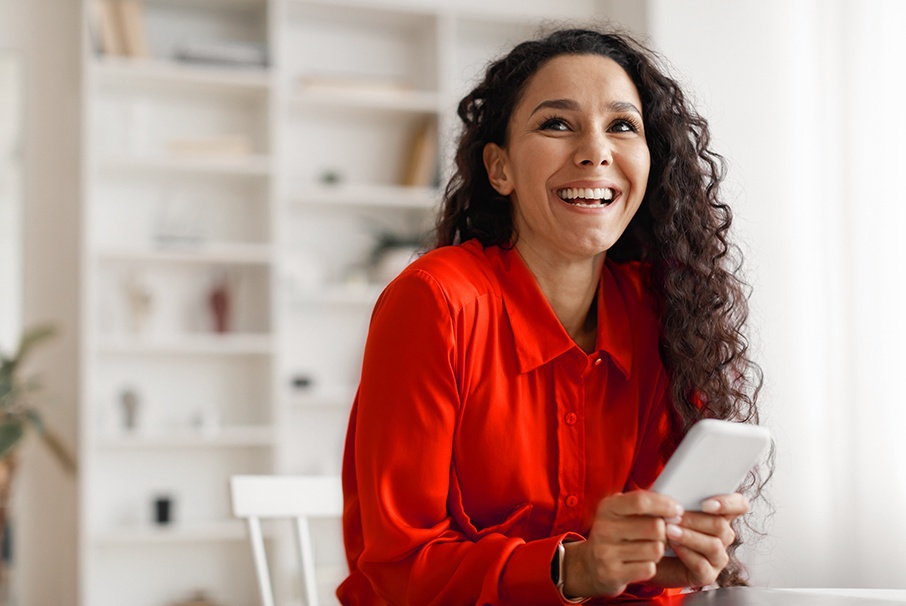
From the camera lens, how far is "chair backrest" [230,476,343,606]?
181 centimetres

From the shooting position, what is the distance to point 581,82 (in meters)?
1.46

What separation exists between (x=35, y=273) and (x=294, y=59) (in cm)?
139

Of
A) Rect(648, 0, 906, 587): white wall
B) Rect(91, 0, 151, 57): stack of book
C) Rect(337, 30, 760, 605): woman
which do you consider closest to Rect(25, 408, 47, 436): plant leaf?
Rect(91, 0, 151, 57): stack of book

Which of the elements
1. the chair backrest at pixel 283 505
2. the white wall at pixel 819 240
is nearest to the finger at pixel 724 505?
the chair backrest at pixel 283 505

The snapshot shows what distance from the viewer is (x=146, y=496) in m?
4.07

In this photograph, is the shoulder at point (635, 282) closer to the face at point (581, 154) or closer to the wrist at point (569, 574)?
the face at point (581, 154)

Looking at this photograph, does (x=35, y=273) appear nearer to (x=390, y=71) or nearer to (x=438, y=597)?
(x=390, y=71)

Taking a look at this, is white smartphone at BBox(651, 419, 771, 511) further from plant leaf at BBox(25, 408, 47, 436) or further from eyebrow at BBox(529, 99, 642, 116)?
plant leaf at BBox(25, 408, 47, 436)

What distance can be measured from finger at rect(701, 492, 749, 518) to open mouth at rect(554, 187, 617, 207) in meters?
0.49

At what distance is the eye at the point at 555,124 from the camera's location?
146cm

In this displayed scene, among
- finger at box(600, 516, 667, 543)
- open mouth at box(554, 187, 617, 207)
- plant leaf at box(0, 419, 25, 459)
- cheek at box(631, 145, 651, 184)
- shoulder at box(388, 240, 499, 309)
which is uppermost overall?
cheek at box(631, 145, 651, 184)

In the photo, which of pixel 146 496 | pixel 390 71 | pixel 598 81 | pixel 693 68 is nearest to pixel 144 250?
pixel 146 496

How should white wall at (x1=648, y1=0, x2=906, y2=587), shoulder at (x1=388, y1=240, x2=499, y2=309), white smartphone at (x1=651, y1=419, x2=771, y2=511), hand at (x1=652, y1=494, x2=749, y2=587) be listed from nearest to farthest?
white smartphone at (x1=651, y1=419, x2=771, y2=511) → hand at (x1=652, y1=494, x2=749, y2=587) → shoulder at (x1=388, y1=240, x2=499, y2=309) → white wall at (x1=648, y1=0, x2=906, y2=587)

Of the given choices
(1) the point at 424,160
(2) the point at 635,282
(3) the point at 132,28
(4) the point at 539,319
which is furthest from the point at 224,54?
(4) the point at 539,319
